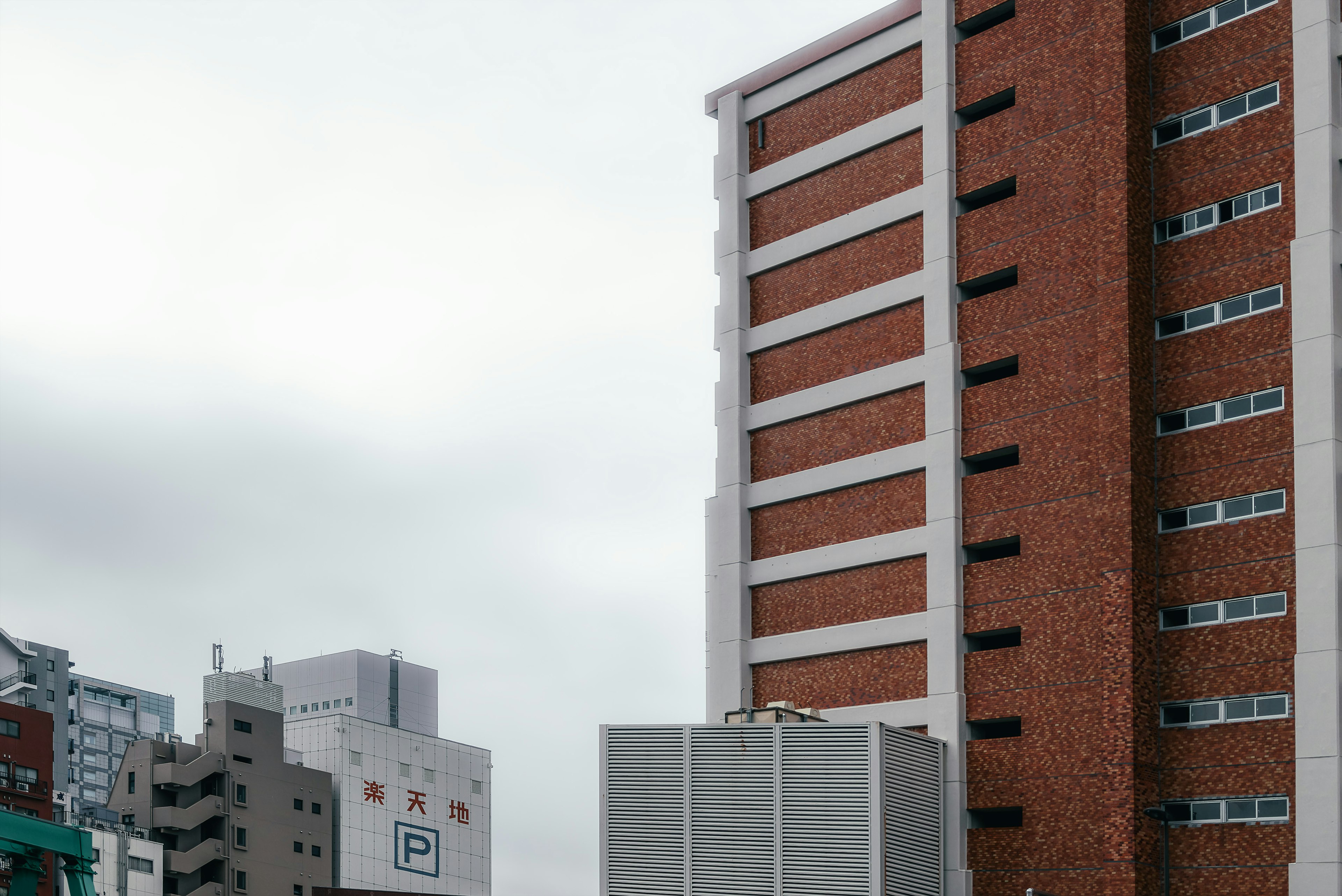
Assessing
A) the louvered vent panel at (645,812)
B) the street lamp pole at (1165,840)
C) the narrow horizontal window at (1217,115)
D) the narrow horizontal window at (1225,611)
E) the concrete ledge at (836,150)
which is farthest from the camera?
the concrete ledge at (836,150)

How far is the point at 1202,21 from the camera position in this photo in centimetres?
6450

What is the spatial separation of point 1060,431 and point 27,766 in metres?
79.7

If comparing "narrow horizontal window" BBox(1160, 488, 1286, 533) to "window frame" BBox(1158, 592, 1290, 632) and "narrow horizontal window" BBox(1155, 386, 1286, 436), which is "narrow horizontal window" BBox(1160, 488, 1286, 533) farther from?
"narrow horizontal window" BBox(1155, 386, 1286, 436)

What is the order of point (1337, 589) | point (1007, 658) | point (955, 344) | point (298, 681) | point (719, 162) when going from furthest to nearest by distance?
point (298, 681)
point (719, 162)
point (955, 344)
point (1007, 658)
point (1337, 589)

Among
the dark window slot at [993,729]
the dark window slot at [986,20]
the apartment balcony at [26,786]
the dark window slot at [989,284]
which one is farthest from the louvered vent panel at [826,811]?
the apartment balcony at [26,786]

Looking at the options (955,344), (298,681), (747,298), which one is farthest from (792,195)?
(298,681)

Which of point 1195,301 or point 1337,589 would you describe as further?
point 1195,301

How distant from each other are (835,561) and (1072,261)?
16552mm

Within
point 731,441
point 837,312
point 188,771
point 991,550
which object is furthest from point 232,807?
point 991,550

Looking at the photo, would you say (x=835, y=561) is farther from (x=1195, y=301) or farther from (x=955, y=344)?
(x=1195, y=301)

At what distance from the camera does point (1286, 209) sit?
59969 millimetres

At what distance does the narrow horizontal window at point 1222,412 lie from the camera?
59.2 metres

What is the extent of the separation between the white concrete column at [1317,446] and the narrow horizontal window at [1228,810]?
123cm

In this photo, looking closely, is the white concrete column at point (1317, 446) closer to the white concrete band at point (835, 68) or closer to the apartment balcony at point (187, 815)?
the white concrete band at point (835, 68)
